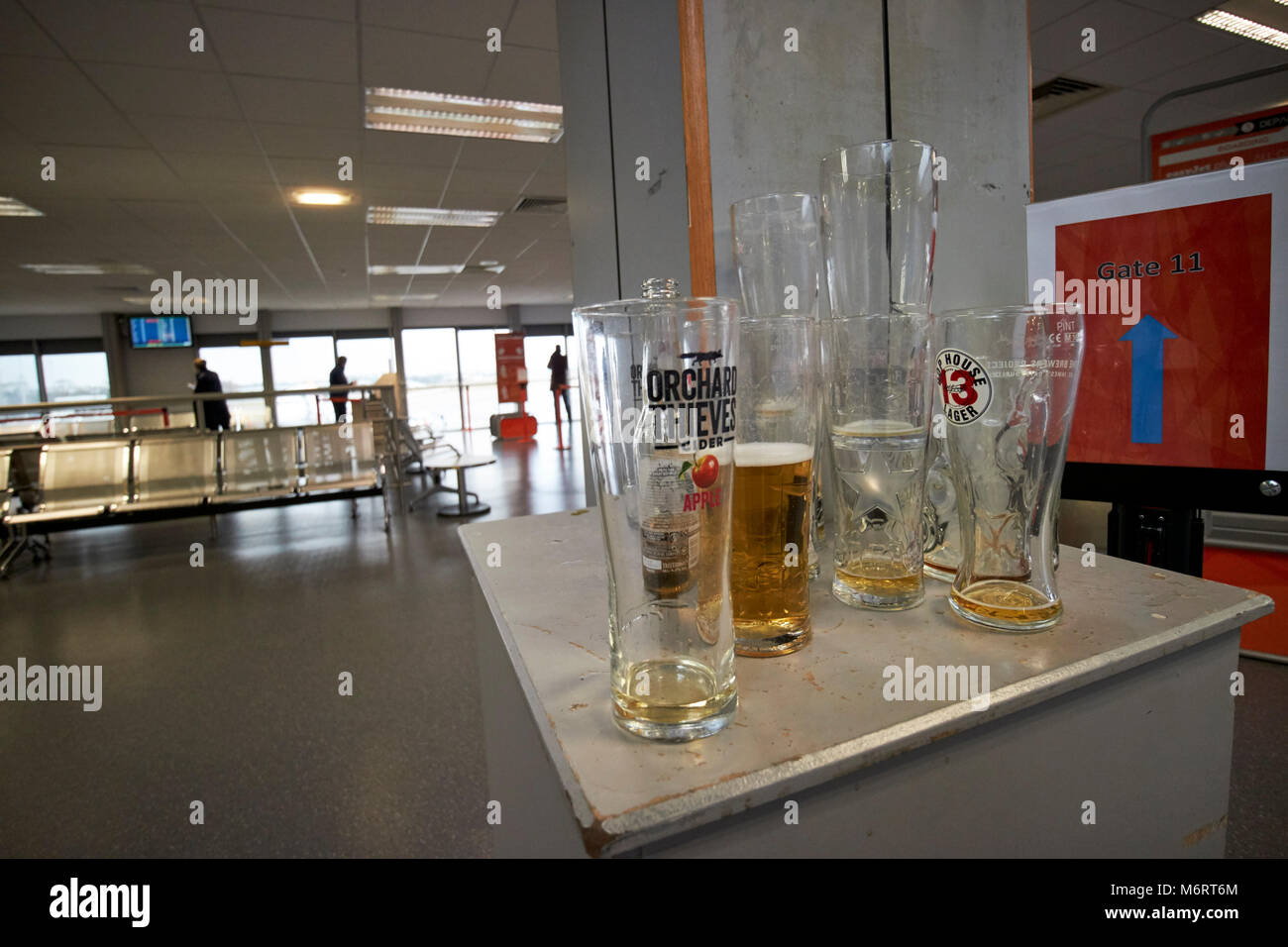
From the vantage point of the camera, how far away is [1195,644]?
0.64m

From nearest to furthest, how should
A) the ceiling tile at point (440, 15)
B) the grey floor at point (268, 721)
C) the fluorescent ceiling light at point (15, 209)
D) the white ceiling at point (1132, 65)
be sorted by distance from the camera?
the grey floor at point (268, 721) → the ceiling tile at point (440, 15) → the white ceiling at point (1132, 65) → the fluorescent ceiling light at point (15, 209)

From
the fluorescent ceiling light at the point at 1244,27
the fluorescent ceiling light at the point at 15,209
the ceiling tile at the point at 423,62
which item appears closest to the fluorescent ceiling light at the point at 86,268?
the fluorescent ceiling light at the point at 15,209

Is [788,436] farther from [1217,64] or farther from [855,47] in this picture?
[1217,64]

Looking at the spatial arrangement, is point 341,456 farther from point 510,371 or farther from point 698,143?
point 510,371

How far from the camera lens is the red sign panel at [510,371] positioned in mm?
11266

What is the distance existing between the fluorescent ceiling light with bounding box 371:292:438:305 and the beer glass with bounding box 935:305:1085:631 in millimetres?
13861

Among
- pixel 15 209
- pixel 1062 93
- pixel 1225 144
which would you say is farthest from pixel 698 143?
pixel 15 209

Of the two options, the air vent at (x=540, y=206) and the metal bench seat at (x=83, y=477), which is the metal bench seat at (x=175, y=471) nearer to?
the metal bench seat at (x=83, y=477)

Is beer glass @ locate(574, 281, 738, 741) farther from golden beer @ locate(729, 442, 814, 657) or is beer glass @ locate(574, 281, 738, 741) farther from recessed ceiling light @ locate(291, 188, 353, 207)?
recessed ceiling light @ locate(291, 188, 353, 207)

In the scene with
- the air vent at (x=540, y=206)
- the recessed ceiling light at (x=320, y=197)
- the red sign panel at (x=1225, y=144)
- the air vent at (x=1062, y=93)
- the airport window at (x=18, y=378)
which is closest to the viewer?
the red sign panel at (x=1225, y=144)

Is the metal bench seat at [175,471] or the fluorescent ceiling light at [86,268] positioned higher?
the fluorescent ceiling light at [86,268]

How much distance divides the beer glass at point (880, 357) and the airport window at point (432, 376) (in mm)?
15743

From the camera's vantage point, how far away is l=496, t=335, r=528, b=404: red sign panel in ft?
37.0

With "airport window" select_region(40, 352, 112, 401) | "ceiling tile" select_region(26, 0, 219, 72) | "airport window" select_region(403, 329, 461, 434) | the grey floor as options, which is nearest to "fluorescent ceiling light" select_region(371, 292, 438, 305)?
"airport window" select_region(403, 329, 461, 434)
